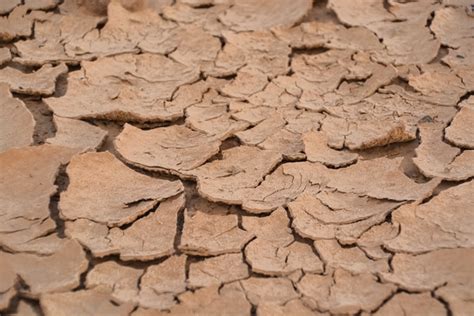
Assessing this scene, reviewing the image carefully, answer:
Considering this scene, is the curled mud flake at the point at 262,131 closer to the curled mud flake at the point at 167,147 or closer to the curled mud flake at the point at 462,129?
the curled mud flake at the point at 167,147

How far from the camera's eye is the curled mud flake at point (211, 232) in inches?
80.3

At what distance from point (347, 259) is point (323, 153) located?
455 millimetres

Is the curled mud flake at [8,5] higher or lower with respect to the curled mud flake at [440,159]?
lower

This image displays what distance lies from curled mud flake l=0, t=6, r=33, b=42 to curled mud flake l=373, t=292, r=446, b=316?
5.46ft

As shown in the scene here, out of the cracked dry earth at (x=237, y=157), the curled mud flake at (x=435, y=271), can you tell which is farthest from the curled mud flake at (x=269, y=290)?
the curled mud flake at (x=435, y=271)

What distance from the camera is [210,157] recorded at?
7.73ft

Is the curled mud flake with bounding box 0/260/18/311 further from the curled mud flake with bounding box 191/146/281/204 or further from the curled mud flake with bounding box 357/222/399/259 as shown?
the curled mud flake with bounding box 357/222/399/259

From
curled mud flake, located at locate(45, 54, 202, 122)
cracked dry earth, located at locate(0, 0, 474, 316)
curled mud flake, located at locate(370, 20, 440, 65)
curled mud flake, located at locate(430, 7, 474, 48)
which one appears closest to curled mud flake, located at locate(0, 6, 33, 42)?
cracked dry earth, located at locate(0, 0, 474, 316)

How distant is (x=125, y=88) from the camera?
8.70 ft

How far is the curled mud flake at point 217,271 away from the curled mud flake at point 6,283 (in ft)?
1.29

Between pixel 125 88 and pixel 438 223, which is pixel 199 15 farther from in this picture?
pixel 438 223

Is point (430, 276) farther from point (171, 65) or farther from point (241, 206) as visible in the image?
point (171, 65)

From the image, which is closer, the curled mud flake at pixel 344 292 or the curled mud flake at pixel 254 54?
the curled mud flake at pixel 344 292

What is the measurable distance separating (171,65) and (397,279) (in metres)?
1.20
